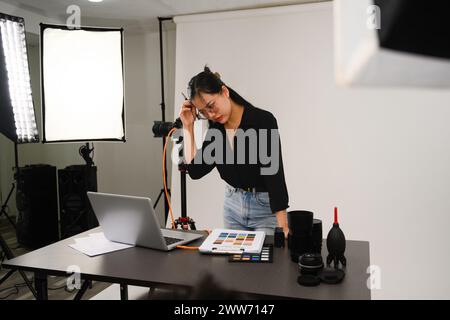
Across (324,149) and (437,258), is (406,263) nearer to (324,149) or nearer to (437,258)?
(437,258)

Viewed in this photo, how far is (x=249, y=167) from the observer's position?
2.55 metres

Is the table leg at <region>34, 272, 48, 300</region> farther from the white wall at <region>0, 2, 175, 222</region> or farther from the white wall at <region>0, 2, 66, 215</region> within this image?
the white wall at <region>0, 2, 66, 215</region>

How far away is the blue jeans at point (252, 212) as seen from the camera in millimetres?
2256

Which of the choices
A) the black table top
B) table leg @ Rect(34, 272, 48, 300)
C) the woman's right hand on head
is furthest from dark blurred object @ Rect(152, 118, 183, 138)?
table leg @ Rect(34, 272, 48, 300)

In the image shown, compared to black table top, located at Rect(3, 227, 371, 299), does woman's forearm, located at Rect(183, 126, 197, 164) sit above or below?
above

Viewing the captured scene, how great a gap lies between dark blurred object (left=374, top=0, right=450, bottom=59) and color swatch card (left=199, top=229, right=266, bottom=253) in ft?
4.51

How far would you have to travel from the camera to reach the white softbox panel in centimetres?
296

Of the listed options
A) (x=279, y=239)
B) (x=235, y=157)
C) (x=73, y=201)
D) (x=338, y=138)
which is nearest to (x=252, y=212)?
(x=279, y=239)

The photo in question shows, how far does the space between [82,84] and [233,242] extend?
1946 millimetres

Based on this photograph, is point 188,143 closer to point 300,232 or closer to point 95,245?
point 95,245

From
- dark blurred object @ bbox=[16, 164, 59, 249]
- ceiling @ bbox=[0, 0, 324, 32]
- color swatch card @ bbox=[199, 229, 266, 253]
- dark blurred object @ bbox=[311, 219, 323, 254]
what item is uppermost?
ceiling @ bbox=[0, 0, 324, 32]

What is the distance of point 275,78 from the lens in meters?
3.77

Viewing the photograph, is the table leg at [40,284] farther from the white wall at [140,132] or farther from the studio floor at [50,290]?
the white wall at [140,132]
